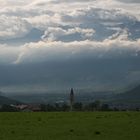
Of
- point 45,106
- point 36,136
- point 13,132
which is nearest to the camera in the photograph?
point 36,136

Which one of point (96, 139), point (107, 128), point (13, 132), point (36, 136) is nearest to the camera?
point (96, 139)

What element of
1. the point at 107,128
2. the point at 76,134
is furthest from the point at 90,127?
the point at 76,134

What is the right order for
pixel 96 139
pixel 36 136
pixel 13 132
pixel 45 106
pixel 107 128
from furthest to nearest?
pixel 45 106 → pixel 107 128 → pixel 13 132 → pixel 36 136 → pixel 96 139

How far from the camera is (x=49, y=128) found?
3297 centimetres

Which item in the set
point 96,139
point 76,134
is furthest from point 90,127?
point 96,139

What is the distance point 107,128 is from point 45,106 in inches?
2983

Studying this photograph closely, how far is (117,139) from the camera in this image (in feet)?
86.0

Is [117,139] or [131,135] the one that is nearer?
[117,139]

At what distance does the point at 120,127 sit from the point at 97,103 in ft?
260

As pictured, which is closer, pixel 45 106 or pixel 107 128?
pixel 107 128

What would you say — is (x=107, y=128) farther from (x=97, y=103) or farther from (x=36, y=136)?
(x=97, y=103)

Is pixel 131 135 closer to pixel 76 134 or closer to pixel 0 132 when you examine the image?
pixel 76 134

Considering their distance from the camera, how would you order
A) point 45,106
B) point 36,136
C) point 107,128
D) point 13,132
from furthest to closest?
Answer: point 45,106
point 107,128
point 13,132
point 36,136

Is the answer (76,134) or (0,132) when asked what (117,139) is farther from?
(0,132)
